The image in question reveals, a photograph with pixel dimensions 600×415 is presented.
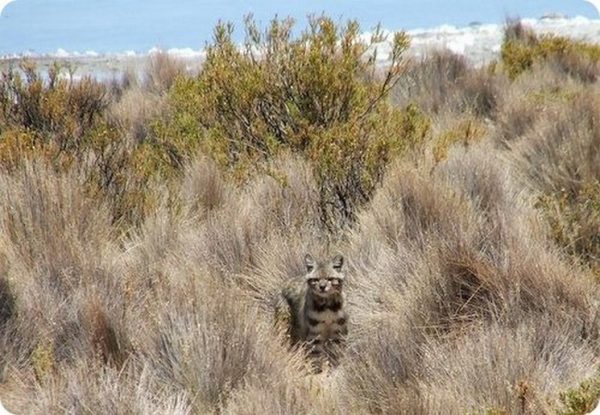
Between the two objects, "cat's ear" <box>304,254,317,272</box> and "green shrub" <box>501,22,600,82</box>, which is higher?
"green shrub" <box>501,22,600,82</box>

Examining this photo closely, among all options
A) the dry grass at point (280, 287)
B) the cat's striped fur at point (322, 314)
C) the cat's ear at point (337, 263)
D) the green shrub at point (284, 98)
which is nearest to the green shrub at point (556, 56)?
the green shrub at point (284, 98)

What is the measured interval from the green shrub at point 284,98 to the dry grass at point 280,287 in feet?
1.53

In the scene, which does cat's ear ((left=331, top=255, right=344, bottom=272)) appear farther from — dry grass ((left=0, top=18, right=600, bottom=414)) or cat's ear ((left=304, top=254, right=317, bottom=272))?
dry grass ((left=0, top=18, right=600, bottom=414))

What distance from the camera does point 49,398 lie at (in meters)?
3.89

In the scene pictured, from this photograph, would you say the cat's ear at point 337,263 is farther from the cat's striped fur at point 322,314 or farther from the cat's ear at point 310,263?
the cat's ear at point 310,263

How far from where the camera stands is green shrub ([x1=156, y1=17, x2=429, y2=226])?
8.70m

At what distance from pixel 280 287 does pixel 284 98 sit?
330 centimetres

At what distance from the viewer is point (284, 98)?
9.13 m

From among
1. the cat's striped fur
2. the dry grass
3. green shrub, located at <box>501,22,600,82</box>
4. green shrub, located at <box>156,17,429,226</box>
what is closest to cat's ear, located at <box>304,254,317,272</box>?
the cat's striped fur

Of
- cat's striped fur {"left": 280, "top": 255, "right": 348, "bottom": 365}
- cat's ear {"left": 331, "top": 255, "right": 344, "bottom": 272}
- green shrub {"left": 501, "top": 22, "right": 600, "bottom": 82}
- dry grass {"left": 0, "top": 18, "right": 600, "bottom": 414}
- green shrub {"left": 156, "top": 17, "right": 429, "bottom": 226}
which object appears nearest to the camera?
dry grass {"left": 0, "top": 18, "right": 600, "bottom": 414}

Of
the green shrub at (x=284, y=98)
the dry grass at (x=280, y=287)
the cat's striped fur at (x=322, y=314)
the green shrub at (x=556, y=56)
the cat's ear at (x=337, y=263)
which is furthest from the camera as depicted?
the green shrub at (x=556, y=56)

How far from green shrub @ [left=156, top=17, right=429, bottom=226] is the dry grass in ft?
1.53

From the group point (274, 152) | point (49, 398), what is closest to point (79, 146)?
point (274, 152)

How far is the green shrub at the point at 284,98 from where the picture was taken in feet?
28.5
